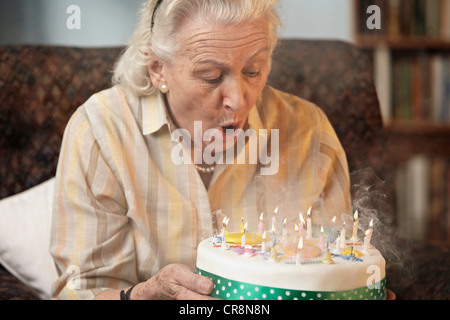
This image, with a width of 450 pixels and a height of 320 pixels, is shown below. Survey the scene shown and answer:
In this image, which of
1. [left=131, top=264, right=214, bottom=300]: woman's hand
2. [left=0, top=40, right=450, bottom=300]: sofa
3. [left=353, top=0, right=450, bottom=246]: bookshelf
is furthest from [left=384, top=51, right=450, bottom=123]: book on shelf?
[left=131, top=264, right=214, bottom=300]: woman's hand

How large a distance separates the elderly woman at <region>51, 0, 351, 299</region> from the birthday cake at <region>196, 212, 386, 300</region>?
5 centimetres

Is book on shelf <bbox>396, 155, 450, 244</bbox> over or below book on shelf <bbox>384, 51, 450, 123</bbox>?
below

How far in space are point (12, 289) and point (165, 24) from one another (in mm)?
590

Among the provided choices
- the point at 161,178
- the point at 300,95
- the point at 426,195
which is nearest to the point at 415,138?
the point at 426,195

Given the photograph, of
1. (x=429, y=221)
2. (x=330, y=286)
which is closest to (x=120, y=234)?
(x=330, y=286)

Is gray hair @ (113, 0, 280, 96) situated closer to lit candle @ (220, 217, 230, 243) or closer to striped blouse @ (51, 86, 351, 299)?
striped blouse @ (51, 86, 351, 299)

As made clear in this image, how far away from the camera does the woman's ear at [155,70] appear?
2.85 feet

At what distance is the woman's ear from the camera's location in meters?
0.87

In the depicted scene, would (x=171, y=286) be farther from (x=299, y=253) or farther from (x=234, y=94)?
(x=234, y=94)

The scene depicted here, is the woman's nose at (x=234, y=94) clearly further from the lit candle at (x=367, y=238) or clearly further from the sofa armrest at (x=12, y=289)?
the sofa armrest at (x=12, y=289)

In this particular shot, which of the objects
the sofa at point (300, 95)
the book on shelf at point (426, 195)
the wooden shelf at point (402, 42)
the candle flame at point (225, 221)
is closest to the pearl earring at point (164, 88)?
the sofa at point (300, 95)

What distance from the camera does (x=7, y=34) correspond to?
3.31ft

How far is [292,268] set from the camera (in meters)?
0.76
